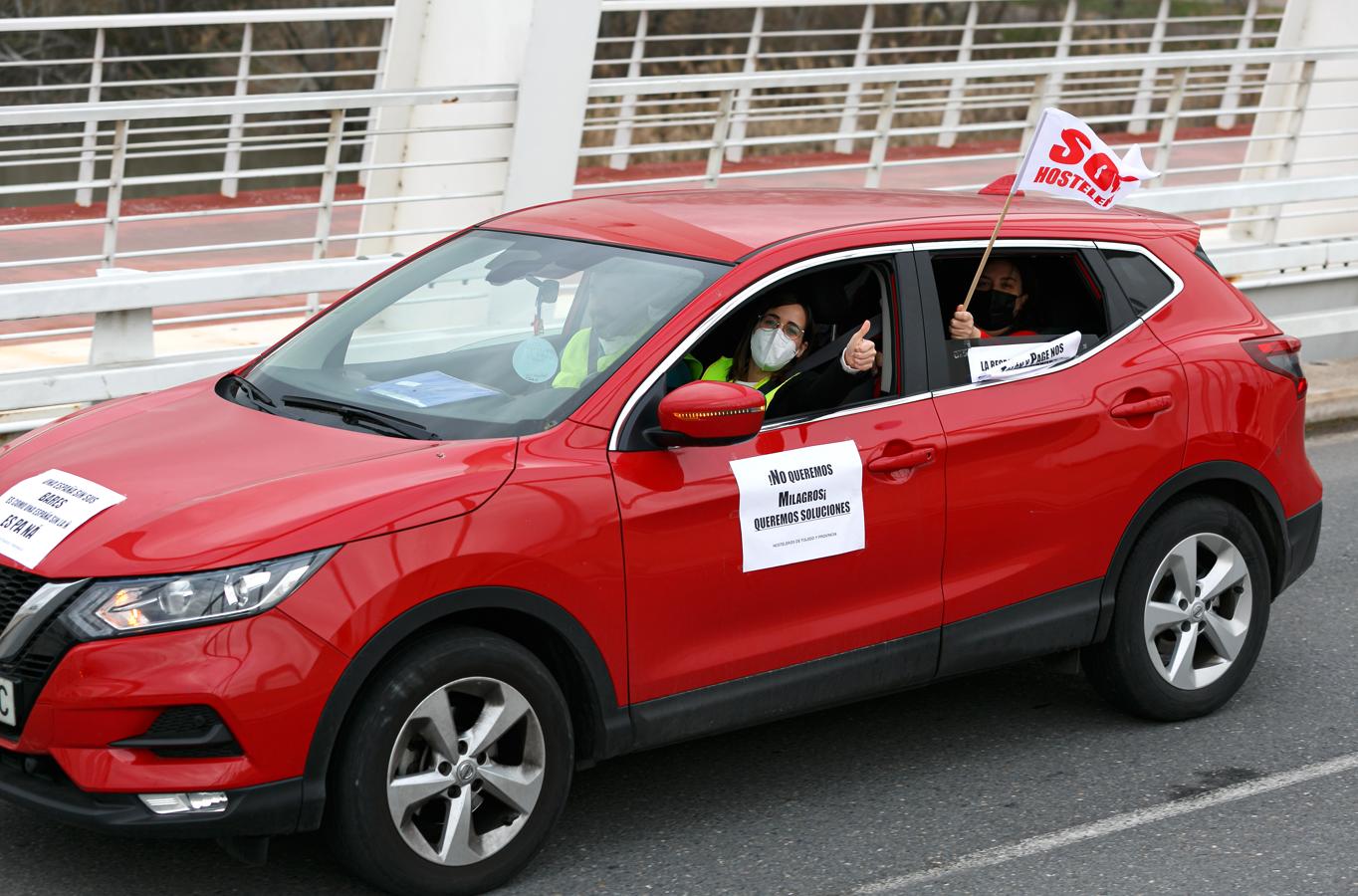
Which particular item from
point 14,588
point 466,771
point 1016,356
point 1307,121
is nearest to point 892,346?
point 1016,356

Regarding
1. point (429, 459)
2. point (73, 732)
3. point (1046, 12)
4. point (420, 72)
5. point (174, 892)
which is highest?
point (1046, 12)

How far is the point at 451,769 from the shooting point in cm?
429

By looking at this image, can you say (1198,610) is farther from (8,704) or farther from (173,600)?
(8,704)

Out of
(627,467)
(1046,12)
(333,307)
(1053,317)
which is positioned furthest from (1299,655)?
(1046,12)

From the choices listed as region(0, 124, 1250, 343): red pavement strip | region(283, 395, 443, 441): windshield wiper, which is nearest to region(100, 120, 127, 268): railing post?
region(0, 124, 1250, 343): red pavement strip

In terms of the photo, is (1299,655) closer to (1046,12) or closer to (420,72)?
(420,72)

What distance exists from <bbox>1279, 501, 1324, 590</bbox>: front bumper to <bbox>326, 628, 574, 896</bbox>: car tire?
2834 millimetres

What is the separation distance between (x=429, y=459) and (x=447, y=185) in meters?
6.31

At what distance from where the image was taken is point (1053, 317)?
222 inches

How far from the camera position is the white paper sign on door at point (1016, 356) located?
5.29m

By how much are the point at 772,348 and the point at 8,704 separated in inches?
88.3

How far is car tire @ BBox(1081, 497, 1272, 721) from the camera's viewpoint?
5.68 metres

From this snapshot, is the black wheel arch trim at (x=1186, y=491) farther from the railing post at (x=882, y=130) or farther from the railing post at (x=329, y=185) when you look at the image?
the railing post at (x=882, y=130)

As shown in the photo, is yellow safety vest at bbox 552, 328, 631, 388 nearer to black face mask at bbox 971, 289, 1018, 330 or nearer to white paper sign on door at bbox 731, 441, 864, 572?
white paper sign on door at bbox 731, 441, 864, 572
